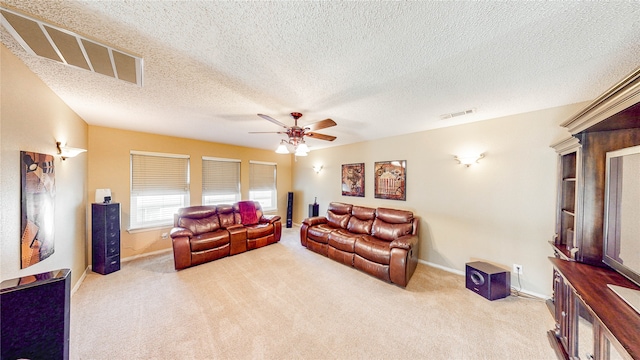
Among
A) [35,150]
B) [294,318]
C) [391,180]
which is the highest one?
[35,150]

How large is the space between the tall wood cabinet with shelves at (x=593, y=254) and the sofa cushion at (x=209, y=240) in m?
4.30

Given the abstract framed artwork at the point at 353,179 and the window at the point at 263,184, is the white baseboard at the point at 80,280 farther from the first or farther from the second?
the abstract framed artwork at the point at 353,179

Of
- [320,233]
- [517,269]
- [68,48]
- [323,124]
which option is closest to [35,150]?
[68,48]

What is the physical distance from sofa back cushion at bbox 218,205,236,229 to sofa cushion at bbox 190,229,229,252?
14.8 inches

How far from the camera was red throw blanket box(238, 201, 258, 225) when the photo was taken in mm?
4660

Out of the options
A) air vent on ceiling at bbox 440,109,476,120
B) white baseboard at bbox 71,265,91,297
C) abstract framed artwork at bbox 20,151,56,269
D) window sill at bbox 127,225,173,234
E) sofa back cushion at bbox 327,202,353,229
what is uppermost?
air vent on ceiling at bbox 440,109,476,120

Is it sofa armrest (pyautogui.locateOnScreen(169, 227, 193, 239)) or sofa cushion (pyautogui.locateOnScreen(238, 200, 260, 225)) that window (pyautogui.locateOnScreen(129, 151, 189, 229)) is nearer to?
sofa armrest (pyautogui.locateOnScreen(169, 227, 193, 239))

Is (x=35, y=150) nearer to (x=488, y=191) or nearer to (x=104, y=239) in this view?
(x=104, y=239)

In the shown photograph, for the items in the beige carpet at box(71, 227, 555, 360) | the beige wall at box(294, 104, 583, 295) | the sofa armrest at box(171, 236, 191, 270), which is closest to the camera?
the beige carpet at box(71, 227, 555, 360)

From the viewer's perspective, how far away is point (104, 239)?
3.07 metres

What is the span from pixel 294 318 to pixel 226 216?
2.98 metres

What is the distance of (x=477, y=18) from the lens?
114cm

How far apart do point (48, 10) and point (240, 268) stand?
3.31 meters

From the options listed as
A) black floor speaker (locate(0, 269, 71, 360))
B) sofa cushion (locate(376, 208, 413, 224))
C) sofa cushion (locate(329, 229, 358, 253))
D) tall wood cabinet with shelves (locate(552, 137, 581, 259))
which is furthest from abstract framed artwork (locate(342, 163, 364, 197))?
black floor speaker (locate(0, 269, 71, 360))
